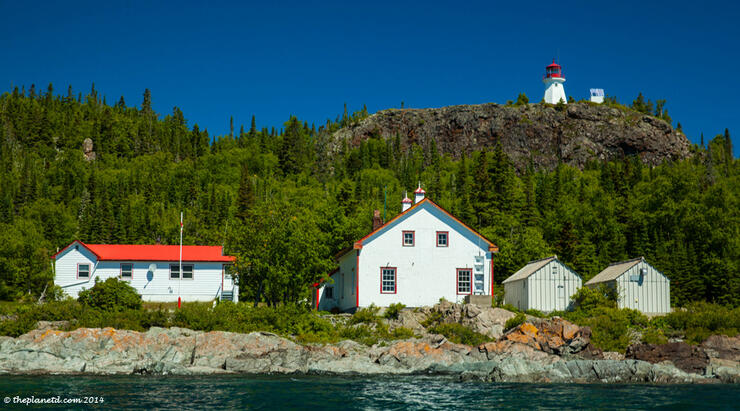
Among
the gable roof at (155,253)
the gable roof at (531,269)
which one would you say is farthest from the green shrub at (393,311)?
the gable roof at (155,253)

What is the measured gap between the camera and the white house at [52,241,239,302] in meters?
46.9

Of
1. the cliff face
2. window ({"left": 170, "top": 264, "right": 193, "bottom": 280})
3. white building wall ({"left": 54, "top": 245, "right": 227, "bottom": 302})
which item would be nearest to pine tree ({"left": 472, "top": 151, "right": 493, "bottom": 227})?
white building wall ({"left": 54, "top": 245, "right": 227, "bottom": 302})

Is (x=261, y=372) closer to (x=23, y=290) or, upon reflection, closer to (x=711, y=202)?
(x=23, y=290)

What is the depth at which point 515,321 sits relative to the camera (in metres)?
35.2

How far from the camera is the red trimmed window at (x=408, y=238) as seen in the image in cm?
4041

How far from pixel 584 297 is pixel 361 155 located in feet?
341

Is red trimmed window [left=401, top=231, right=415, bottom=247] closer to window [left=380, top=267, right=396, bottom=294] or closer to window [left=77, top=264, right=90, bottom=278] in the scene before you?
window [left=380, top=267, right=396, bottom=294]

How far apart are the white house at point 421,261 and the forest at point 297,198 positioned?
9.33ft

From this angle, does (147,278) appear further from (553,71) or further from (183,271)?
(553,71)

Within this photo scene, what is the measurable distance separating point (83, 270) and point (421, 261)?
79.9ft

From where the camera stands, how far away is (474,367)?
3006 cm

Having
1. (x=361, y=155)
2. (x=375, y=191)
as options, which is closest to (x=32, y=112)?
(x=361, y=155)

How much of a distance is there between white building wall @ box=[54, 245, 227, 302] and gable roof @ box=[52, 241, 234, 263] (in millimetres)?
356

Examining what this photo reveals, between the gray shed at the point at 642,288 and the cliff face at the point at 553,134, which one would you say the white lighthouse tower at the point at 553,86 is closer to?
the cliff face at the point at 553,134
